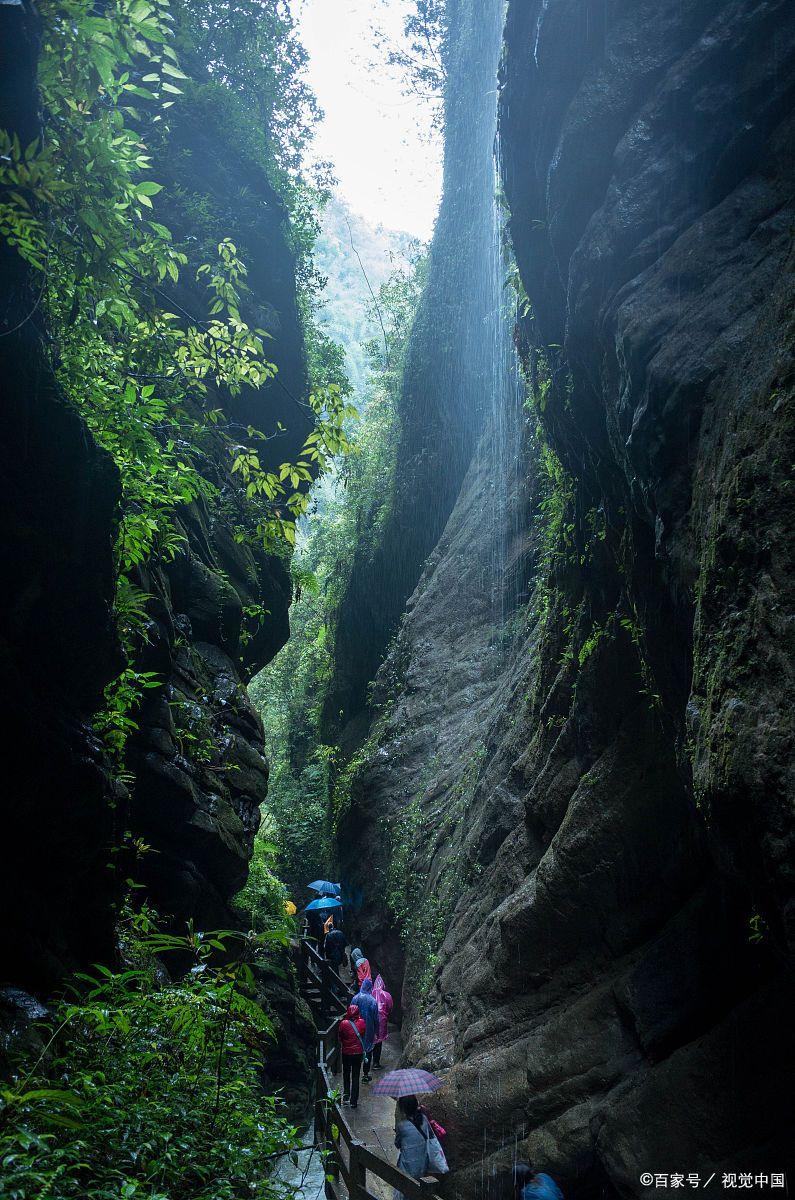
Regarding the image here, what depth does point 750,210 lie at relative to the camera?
488 cm

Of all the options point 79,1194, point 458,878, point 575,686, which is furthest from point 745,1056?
point 458,878

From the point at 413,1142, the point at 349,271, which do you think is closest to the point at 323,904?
the point at 413,1142

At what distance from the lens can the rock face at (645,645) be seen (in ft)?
12.8

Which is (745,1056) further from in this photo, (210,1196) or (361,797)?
(361,797)

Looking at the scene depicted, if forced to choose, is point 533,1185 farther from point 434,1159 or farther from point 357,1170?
point 357,1170

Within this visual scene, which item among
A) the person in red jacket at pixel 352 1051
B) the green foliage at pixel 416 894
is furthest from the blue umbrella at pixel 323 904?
the person in red jacket at pixel 352 1051

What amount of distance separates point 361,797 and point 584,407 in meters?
13.4

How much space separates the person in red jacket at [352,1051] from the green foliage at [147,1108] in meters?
5.35

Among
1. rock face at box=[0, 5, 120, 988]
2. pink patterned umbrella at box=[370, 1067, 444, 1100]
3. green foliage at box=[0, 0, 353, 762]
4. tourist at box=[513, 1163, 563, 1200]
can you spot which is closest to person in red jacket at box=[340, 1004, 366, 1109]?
pink patterned umbrella at box=[370, 1067, 444, 1100]

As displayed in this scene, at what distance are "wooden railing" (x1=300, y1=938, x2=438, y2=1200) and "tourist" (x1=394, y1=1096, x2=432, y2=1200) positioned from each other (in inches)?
4.9

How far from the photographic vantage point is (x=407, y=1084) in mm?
7172

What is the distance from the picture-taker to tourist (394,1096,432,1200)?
642cm

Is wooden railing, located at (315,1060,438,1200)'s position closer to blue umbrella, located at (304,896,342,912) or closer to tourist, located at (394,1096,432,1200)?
tourist, located at (394,1096,432,1200)

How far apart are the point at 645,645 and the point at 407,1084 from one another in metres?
5.01
